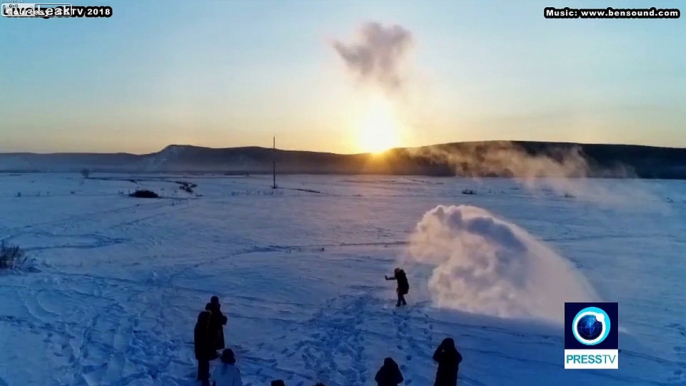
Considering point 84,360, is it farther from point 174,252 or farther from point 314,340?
point 174,252

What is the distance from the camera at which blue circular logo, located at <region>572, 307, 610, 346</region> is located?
10.5 meters

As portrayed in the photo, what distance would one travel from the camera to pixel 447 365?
8.90 m

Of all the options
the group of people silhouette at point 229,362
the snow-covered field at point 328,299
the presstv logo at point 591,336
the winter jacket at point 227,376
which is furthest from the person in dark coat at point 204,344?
the presstv logo at point 591,336

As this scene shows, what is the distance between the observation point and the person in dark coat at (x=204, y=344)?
9.95m

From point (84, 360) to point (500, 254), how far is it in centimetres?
1371

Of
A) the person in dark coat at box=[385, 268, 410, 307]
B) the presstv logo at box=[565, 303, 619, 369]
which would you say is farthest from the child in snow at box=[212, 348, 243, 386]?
the person in dark coat at box=[385, 268, 410, 307]

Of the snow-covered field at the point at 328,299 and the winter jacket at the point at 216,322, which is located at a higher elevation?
the winter jacket at the point at 216,322

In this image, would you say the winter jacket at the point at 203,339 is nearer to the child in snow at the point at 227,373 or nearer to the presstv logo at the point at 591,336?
the child in snow at the point at 227,373

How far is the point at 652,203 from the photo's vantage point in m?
61.1

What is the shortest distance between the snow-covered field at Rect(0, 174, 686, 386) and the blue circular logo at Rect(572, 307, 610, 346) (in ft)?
3.20

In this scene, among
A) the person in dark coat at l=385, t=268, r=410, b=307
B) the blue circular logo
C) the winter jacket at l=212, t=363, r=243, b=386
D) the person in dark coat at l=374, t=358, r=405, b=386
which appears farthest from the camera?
the person in dark coat at l=385, t=268, r=410, b=307

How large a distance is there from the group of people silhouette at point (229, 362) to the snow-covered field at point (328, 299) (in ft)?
2.73

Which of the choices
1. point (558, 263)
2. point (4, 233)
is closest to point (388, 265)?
point (558, 263)

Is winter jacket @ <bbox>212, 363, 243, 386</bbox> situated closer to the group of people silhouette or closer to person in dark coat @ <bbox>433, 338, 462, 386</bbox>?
the group of people silhouette
